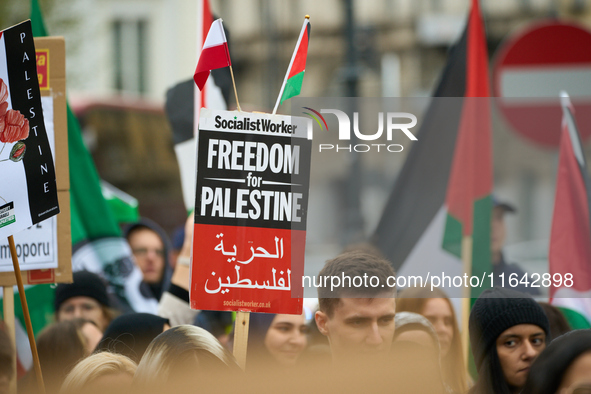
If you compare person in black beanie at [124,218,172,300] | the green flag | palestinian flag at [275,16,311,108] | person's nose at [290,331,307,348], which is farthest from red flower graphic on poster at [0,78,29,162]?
person in black beanie at [124,218,172,300]

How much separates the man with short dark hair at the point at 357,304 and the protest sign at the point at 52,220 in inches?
46.8

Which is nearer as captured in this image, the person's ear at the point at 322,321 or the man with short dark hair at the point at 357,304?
the man with short dark hair at the point at 357,304

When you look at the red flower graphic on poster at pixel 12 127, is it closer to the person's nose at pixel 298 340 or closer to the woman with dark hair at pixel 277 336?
the woman with dark hair at pixel 277 336

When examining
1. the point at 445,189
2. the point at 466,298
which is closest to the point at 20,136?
the point at 466,298

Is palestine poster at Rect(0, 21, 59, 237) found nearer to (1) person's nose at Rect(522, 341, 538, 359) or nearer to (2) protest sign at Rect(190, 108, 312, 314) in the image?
(2) protest sign at Rect(190, 108, 312, 314)

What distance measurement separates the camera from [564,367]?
2184 mm

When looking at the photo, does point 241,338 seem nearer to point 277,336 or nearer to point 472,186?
point 277,336

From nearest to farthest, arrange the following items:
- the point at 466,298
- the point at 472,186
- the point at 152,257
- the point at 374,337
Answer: the point at 374,337, the point at 466,298, the point at 472,186, the point at 152,257

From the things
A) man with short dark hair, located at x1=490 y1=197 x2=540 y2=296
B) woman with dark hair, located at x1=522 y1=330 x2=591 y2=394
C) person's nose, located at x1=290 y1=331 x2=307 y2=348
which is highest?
man with short dark hair, located at x1=490 y1=197 x2=540 y2=296

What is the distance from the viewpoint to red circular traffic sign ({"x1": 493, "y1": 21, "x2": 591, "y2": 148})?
4945 mm

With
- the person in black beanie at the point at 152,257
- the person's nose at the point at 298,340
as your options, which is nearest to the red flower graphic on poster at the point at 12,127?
the person's nose at the point at 298,340

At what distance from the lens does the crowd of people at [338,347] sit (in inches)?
72.4

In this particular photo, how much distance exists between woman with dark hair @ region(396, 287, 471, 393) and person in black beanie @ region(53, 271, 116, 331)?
1.70 meters

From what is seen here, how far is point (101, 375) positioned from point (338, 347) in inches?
32.4
